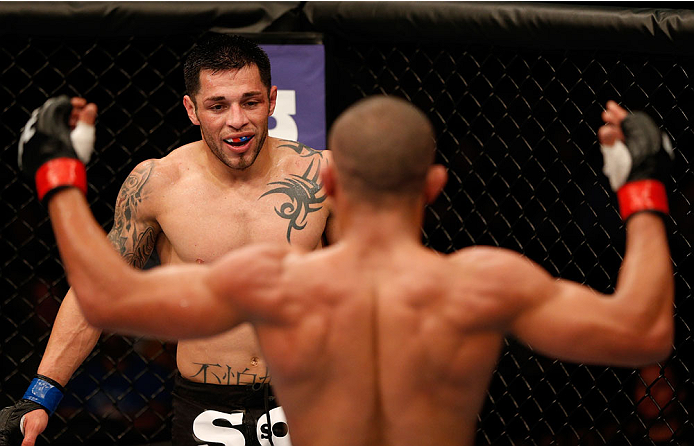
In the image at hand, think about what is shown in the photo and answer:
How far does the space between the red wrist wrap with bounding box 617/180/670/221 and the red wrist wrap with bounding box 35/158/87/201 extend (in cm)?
85

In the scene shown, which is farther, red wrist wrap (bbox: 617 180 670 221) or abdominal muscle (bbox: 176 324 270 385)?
abdominal muscle (bbox: 176 324 270 385)

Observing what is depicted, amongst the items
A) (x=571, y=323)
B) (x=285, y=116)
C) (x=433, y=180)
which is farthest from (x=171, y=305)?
(x=285, y=116)

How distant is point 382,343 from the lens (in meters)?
1.14

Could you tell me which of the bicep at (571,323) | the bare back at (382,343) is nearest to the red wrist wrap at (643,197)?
the bicep at (571,323)

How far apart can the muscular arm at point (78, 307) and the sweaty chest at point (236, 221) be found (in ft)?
0.20

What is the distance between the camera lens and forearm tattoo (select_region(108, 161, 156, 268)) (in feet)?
6.63

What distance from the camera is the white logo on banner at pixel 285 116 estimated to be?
2.33 m

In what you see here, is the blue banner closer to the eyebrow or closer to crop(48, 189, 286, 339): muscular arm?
the eyebrow

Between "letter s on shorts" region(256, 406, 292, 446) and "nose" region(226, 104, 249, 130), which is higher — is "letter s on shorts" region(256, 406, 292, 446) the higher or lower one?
the lower one

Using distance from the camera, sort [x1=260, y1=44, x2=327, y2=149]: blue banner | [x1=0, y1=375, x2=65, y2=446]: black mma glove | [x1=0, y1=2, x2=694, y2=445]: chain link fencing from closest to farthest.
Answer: [x1=0, y1=375, x2=65, y2=446]: black mma glove, [x1=260, y1=44, x2=327, y2=149]: blue banner, [x1=0, y1=2, x2=694, y2=445]: chain link fencing

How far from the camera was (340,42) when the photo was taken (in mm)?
2486

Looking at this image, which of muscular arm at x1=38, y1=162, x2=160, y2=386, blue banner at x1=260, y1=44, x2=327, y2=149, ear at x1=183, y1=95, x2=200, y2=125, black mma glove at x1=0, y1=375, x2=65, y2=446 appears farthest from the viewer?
blue banner at x1=260, y1=44, x2=327, y2=149

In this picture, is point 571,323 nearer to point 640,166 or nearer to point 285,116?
point 640,166

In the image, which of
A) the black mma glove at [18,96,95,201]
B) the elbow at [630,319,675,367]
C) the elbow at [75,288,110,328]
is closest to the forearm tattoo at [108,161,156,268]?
the black mma glove at [18,96,95,201]
